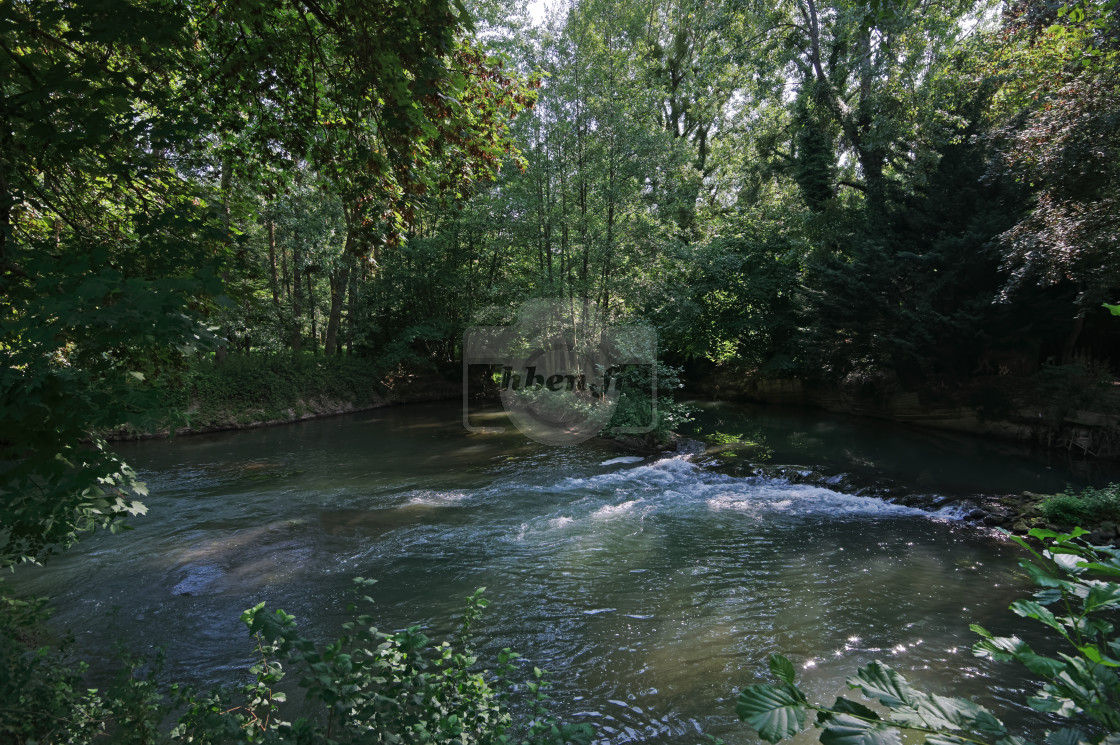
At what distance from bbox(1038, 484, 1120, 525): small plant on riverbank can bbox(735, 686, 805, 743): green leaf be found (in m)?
8.25

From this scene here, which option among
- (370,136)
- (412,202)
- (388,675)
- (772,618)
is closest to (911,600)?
(772,618)

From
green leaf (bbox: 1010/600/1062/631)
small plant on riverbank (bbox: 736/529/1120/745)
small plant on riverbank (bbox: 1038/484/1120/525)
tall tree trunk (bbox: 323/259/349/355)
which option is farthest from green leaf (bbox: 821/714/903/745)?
tall tree trunk (bbox: 323/259/349/355)

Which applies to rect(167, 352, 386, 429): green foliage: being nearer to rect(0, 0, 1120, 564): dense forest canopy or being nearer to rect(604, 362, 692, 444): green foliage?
rect(0, 0, 1120, 564): dense forest canopy

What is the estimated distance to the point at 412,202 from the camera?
12.9ft

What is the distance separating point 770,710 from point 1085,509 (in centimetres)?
848

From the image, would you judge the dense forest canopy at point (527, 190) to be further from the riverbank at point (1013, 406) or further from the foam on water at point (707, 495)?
the foam on water at point (707, 495)

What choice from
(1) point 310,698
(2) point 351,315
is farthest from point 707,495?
(2) point 351,315

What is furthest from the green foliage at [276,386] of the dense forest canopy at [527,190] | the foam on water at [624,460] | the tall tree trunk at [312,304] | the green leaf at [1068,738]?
the green leaf at [1068,738]

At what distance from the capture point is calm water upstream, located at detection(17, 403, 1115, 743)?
4.39m

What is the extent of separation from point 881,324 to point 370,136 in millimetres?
14575

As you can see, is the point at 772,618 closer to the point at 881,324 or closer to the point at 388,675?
the point at 388,675

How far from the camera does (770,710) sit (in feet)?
4.34

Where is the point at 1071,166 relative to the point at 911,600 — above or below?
above

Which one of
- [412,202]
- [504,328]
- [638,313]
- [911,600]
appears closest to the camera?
[412,202]
